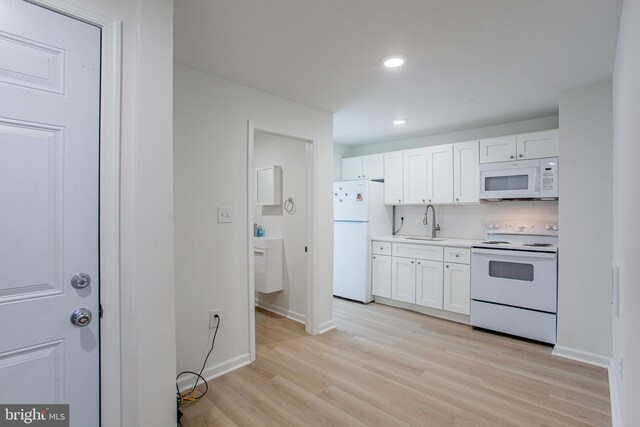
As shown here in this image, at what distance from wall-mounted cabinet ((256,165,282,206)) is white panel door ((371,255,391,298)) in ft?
5.30

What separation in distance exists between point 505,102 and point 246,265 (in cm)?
305

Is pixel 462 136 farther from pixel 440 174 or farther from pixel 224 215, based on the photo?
pixel 224 215

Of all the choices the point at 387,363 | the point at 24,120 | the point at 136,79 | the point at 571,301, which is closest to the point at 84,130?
the point at 24,120

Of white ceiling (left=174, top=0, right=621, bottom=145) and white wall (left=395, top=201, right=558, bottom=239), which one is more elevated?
white ceiling (left=174, top=0, right=621, bottom=145)

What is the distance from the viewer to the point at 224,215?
103 inches

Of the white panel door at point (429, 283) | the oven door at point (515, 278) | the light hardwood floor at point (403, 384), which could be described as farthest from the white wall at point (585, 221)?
the white panel door at point (429, 283)

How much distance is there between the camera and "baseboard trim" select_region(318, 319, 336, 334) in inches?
136

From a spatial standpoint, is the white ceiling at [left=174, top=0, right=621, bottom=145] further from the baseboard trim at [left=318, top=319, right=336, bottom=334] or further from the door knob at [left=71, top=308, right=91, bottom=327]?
the baseboard trim at [left=318, top=319, right=336, bottom=334]

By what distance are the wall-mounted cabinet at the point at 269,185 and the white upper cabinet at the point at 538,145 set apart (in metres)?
2.85

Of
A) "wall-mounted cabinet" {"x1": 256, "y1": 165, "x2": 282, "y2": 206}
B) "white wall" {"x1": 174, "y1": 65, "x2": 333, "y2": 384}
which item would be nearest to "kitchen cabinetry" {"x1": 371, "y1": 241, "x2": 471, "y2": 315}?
"wall-mounted cabinet" {"x1": 256, "y1": 165, "x2": 282, "y2": 206}

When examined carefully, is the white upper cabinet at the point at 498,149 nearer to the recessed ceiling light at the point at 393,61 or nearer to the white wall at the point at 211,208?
the recessed ceiling light at the point at 393,61

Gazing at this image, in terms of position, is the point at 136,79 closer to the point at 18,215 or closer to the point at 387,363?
the point at 18,215

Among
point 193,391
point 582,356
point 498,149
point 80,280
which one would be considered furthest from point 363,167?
point 80,280

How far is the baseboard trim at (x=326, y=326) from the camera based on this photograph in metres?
3.46
